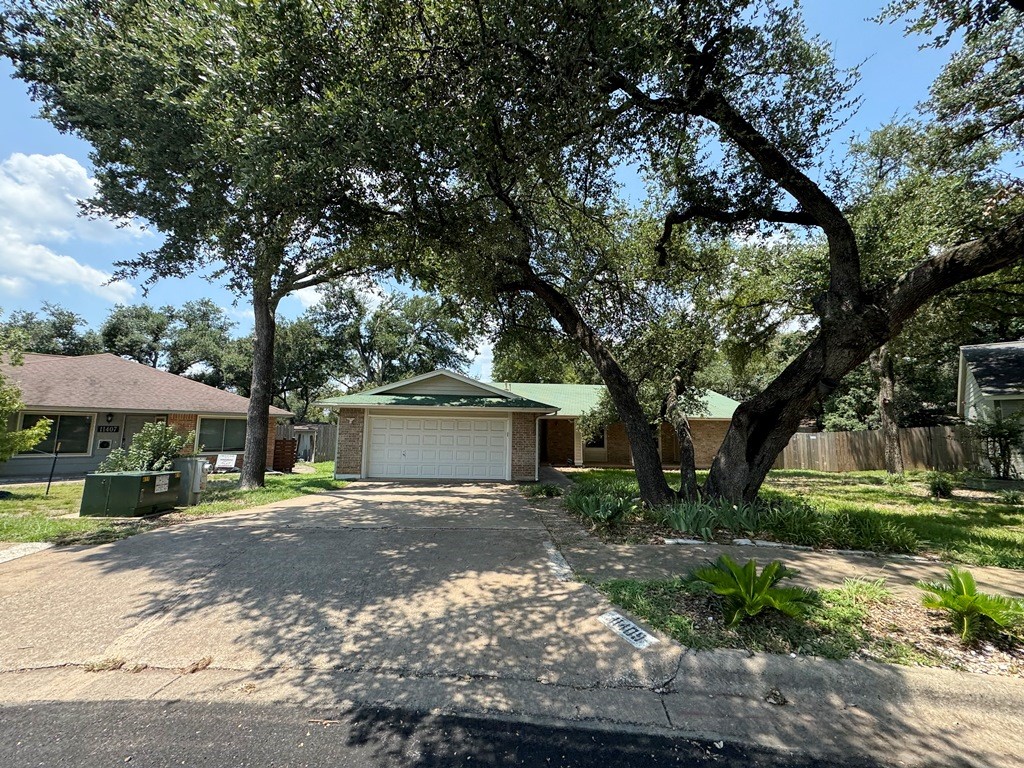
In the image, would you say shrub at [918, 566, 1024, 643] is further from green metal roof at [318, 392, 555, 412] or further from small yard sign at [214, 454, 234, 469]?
small yard sign at [214, 454, 234, 469]

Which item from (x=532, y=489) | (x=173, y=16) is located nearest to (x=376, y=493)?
(x=532, y=489)

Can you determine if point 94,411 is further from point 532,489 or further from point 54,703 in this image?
point 54,703

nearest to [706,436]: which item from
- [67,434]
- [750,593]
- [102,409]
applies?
[750,593]

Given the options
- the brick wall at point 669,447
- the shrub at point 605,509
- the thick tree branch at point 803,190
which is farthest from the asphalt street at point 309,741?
the brick wall at point 669,447

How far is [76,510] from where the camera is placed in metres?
8.68

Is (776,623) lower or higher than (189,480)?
lower

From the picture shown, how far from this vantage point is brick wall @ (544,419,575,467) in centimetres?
2238

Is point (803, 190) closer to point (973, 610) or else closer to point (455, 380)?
point (973, 610)

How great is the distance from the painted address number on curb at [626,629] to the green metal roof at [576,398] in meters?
15.4

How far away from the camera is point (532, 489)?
11.9 m

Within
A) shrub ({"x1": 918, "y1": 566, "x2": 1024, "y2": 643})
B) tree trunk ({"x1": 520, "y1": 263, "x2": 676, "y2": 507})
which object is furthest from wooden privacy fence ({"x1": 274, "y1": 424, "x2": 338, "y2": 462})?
shrub ({"x1": 918, "y1": 566, "x2": 1024, "y2": 643})

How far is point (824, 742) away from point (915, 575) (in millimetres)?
3460

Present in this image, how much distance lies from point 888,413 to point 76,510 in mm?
22430

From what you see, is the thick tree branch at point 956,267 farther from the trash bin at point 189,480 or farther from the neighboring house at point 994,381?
the trash bin at point 189,480
